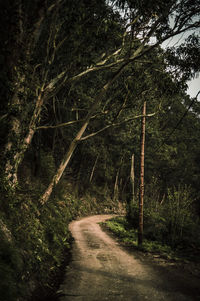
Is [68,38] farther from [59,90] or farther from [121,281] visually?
[121,281]

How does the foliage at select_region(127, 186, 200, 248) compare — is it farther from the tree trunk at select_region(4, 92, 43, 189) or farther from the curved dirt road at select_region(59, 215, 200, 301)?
the tree trunk at select_region(4, 92, 43, 189)

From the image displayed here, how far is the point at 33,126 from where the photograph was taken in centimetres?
661

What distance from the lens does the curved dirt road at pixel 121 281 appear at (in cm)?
380

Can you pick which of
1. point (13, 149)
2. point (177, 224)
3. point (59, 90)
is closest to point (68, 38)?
point (59, 90)

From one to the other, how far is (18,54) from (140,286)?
250 inches

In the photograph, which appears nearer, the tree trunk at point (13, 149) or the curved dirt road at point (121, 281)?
the curved dirt road at point (121, 281)

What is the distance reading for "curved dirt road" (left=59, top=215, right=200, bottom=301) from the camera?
3.80m

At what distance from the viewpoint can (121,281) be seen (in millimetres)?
4555

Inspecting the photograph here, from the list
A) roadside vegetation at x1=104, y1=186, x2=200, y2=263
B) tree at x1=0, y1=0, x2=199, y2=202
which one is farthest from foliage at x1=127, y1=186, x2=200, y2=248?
tree at x1=0, y1=0, x2=199, y2=202

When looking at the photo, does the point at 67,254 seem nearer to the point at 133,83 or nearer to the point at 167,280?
the point at 167,280

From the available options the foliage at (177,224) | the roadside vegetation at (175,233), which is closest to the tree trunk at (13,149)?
the roadside vegetation at (175,233)

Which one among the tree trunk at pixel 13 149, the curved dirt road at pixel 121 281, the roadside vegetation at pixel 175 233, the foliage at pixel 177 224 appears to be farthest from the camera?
the foliage at pixel 177 224

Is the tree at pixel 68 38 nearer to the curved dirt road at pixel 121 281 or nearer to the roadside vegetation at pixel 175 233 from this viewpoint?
the curved dirt road at pixel 121 281

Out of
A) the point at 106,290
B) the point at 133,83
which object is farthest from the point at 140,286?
the point at 133,83
